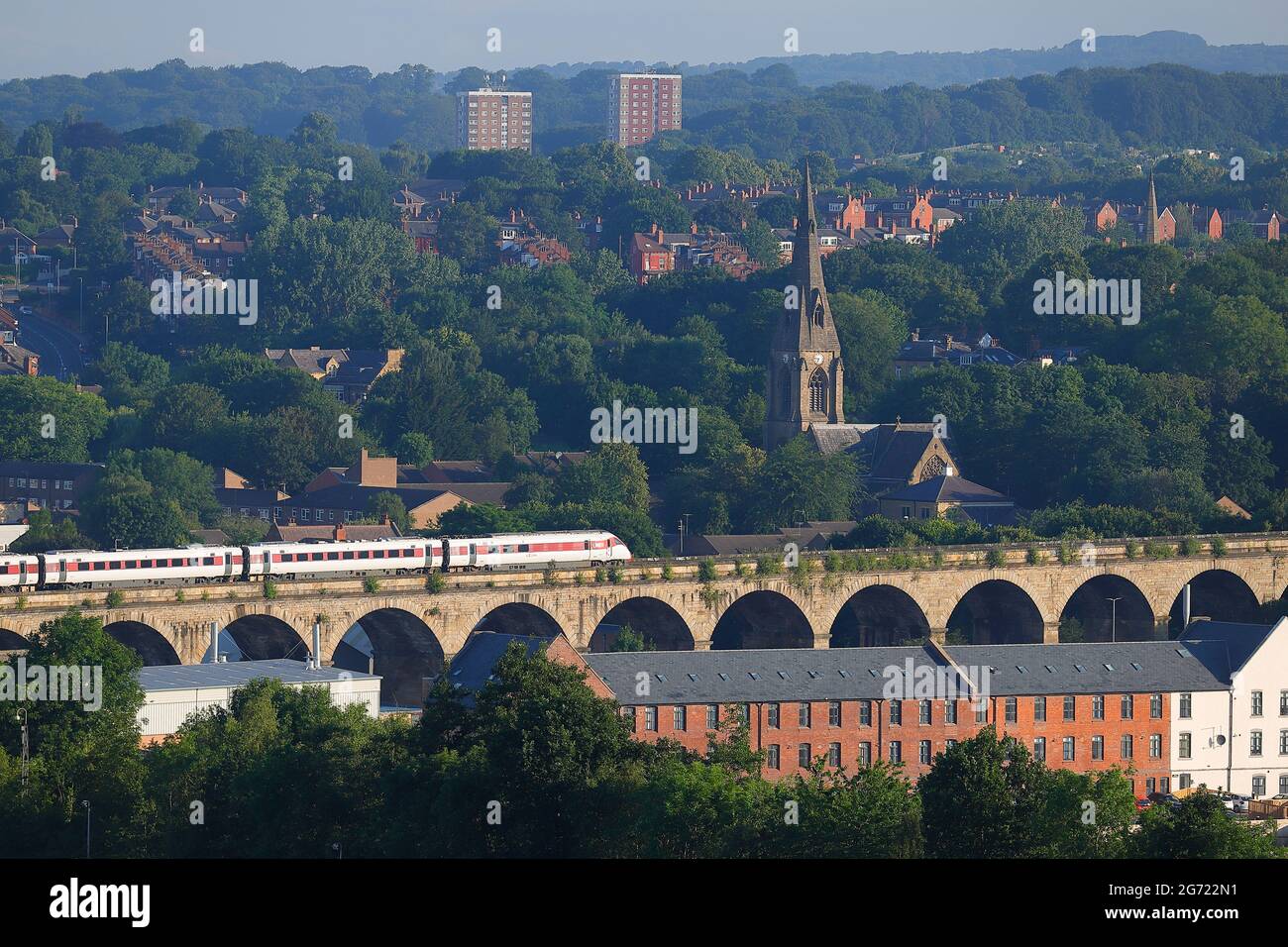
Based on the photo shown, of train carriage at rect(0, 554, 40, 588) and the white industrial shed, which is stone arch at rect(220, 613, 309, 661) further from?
the white industrial shed

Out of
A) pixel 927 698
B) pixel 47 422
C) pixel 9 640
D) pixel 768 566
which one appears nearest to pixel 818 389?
pixel 47 422

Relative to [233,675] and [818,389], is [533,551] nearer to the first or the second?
[233,675]

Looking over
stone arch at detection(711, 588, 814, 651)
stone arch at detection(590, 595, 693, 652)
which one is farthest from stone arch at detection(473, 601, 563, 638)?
stone arch at detection(711, 588, 814, 651)

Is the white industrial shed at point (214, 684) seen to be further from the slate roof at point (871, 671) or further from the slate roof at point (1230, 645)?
the slate roof at point (1230, 645)

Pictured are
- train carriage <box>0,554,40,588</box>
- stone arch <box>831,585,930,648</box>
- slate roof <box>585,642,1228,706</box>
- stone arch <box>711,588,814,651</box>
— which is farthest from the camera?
stone arch <box>831,585,930,648</box>

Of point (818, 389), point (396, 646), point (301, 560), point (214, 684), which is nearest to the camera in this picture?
point (214, 684)
